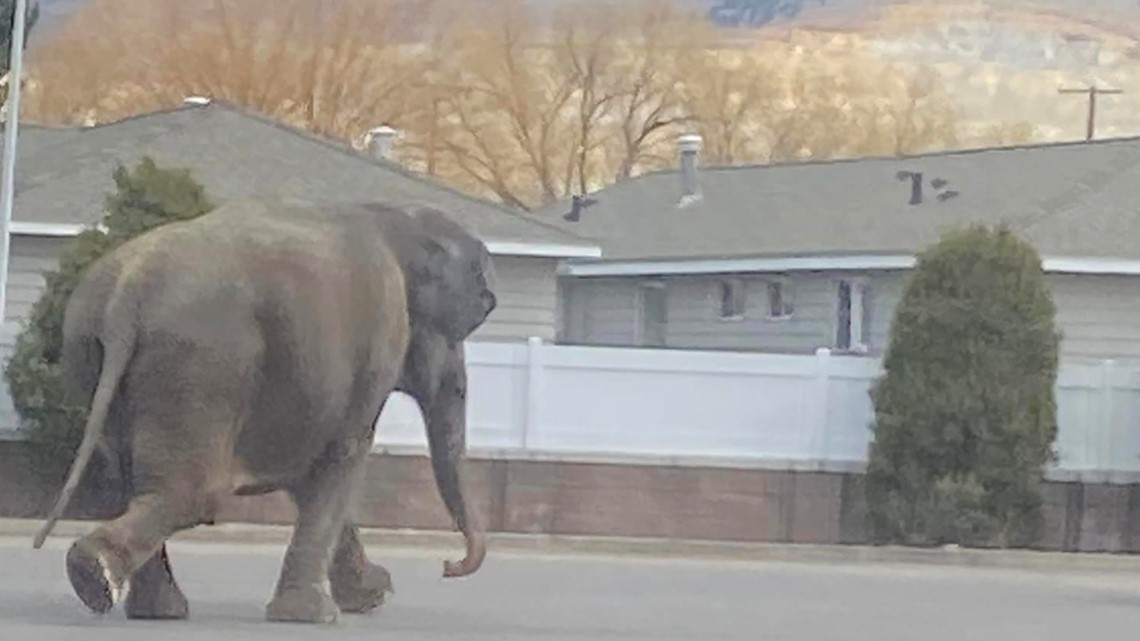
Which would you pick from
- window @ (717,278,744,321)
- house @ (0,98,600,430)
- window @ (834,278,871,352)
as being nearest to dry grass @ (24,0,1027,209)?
window @ (717,278,744,321)

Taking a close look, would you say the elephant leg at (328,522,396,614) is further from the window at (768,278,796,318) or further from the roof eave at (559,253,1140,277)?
the window at (768,278,796,318)

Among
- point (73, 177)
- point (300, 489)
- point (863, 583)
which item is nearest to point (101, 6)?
point (73, 177)

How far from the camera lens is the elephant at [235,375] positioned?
14141mm

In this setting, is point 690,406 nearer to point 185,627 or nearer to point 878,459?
point 878,459

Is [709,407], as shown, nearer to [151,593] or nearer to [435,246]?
[435,246]

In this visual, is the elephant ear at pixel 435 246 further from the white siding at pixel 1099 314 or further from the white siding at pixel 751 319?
the white siding at pixel 751 319

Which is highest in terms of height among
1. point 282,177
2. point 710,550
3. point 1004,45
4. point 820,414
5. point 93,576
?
point 1004,45

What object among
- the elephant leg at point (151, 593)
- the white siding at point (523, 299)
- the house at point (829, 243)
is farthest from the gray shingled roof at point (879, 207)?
the elephant leg at point (151, 593)

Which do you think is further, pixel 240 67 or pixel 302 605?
pixel 240 67

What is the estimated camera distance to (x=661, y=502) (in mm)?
28531

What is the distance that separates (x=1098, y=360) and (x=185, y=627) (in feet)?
76.4

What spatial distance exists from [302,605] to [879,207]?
26.9 metres

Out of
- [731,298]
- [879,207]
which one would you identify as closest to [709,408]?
[879,207]

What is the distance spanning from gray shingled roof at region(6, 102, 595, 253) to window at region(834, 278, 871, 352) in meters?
4.04
